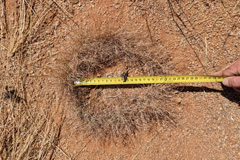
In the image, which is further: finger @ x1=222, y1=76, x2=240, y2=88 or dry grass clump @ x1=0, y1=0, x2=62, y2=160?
dry grass clump @ x1=0, y1=0, x2=62, y2=160

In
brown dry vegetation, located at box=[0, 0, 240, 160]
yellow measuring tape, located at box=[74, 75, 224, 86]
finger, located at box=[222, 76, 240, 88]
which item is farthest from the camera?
brown dry vegetation, located at box=[0, 0, 240, 160]

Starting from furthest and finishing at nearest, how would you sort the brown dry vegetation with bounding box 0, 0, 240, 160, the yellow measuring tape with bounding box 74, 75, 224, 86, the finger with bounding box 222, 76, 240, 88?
the brown dry vegetation with bounding box 0, 0, 240, 160, the yellow measuring tape with bounding box 74, 75, 224, 86, the finger with bounding box 222, 76, 240, 88

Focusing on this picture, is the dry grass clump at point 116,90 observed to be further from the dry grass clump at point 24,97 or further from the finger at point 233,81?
the finger at point 233,81

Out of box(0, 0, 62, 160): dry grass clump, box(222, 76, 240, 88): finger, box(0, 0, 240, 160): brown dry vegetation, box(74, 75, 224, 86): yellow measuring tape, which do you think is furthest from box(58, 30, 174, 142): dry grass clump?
box(222, 76, 240, 88): finger

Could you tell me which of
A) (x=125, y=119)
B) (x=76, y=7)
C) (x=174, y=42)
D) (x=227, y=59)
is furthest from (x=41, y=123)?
(x=227, y=59)

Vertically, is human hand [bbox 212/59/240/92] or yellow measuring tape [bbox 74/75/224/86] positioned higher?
yellow measuring tape [bbox 74/75/224/86]

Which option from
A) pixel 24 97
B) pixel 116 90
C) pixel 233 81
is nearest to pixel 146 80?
pixel 116 90

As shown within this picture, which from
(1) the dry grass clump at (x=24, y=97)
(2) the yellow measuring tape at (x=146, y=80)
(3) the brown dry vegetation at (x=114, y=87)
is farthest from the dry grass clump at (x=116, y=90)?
(1) the dry grass clump at (x=24, y=97)

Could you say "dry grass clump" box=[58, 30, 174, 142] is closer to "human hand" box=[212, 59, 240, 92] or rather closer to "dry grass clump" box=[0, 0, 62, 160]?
"dry grass clump" box=[0, 0, 62, 160]
